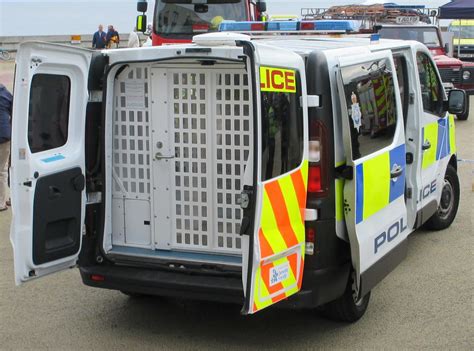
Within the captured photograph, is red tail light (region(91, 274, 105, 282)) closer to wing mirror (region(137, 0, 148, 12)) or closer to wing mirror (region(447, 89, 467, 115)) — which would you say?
wing mirror (region(447, 89, 467, 115))

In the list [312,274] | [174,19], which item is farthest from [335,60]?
[174,19]

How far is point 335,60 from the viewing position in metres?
4.41

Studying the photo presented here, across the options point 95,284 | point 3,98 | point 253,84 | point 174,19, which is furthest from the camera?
point 174,19

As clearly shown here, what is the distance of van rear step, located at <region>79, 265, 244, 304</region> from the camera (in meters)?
4.37

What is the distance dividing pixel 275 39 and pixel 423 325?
256 centimetres

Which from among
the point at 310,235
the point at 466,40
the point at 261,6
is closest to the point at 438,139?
the point at 310,235

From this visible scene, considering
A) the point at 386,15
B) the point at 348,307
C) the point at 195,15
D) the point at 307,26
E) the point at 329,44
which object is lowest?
the point at 348,307

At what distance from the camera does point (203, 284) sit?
173 inches

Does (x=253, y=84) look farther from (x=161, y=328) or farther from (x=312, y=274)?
(x=161, y=328)

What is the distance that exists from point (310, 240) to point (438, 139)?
9.23 ft

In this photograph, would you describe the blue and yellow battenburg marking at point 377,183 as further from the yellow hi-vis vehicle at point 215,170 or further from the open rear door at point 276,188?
the open rear door at point 276,188

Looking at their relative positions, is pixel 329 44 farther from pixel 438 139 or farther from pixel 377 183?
pixel 438 139

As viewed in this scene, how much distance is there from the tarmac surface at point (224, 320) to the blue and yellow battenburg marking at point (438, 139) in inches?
39.1

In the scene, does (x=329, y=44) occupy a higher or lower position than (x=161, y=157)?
higher
